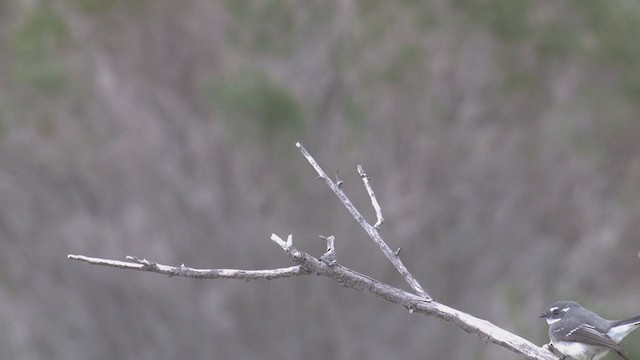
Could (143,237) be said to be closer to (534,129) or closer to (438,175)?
(438,175)

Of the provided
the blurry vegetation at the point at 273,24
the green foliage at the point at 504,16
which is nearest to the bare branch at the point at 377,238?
the blurry vegetation at the point at 273,24

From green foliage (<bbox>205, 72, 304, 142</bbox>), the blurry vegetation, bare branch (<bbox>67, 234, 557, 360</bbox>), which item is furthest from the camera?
the blurry vegetation

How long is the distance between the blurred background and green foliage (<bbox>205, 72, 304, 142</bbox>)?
22mm

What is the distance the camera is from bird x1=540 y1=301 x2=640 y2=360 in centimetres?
561

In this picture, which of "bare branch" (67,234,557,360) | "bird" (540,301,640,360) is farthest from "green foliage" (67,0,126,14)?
"bare branch" (67,234,557,360)

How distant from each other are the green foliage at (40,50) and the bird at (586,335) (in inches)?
234

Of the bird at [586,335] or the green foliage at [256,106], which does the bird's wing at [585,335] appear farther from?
the green foliage at [256,106]

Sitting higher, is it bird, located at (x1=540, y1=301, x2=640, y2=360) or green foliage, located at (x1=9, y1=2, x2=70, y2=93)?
green foliage, located at (x1=9, y1=2, x2=70, y2=93)

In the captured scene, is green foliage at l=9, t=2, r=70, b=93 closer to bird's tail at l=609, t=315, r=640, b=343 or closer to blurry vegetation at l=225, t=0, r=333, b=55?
blurry vegetation at l=225, t=0, r=333, b=55

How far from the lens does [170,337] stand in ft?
36.9

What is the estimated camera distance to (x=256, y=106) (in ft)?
33.8

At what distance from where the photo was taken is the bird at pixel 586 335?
5605 millimetres

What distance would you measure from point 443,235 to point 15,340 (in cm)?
447

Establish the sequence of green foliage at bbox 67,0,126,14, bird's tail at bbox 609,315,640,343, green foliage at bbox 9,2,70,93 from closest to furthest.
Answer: bird's tail at bbox 609,315,640,343, green foliage at bbox 9,2,70,93, green foliage at bbox 67,0,126,14
